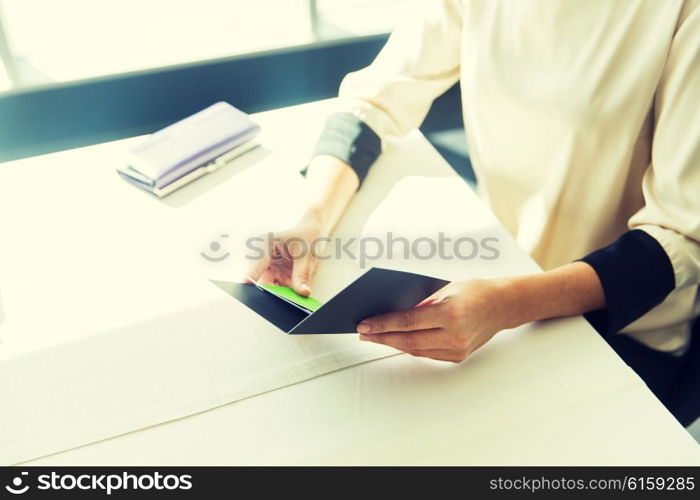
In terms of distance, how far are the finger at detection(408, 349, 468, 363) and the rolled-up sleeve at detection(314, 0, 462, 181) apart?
440mm

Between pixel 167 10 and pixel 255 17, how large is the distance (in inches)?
10.2

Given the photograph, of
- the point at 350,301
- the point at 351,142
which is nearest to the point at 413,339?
the point at 350,301

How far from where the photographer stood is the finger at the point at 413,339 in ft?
2.61

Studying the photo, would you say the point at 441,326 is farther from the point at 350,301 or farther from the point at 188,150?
the point at 188,150

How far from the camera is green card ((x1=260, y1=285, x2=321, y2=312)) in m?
0.83

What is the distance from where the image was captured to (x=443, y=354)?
0.80 m

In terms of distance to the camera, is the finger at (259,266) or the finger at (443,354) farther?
the finger at (259,266)

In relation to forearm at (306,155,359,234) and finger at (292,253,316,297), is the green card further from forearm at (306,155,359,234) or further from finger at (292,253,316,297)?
forearm at (306,155,359,234)

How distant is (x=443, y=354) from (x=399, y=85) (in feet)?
2.04

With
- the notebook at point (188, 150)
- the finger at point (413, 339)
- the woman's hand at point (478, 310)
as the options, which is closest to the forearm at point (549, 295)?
the woman's hand at point (478, 310)

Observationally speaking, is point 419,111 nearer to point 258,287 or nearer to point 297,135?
point 297,135

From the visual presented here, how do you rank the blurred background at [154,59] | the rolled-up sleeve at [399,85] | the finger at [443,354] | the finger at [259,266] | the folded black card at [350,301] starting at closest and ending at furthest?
1. the folded black card at [350,301]
2. the finger at [443,354]
3. the finger at [259,266]
4. the rolled-up sleeve at [399,85]
5. the blurred background at [154,59]

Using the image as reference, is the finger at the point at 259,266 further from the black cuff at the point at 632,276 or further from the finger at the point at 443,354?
the black cuff at the point at 632,276

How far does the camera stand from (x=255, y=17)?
190 cm
